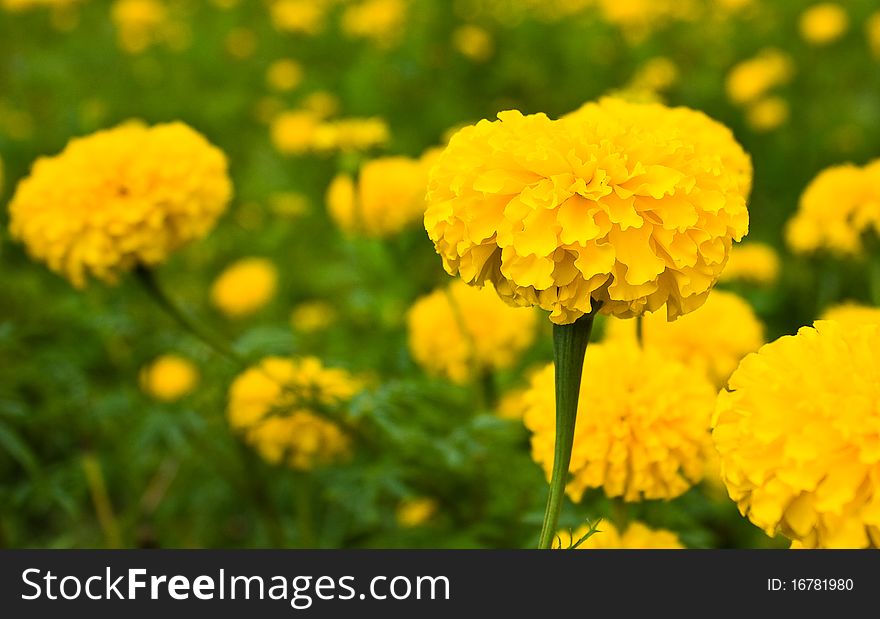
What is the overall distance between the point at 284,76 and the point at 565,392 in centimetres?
401

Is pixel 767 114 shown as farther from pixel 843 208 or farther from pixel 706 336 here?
pixel 706 336

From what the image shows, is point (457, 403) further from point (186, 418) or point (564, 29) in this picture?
point (564, 29)

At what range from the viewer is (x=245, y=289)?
11.5 feet


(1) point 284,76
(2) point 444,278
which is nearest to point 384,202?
(2) point 444,278

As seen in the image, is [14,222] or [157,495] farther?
[157,495]

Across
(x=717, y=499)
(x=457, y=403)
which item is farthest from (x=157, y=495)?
(x=717, y=499)

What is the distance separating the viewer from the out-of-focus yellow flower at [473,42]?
14.5ft

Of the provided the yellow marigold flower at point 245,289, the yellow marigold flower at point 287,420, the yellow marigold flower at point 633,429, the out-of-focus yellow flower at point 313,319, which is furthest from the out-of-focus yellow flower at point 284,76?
the yellow marigold flower at point 633,429

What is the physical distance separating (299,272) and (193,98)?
4.95 ft

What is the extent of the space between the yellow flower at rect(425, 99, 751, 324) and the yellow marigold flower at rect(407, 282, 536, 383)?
1.01 m

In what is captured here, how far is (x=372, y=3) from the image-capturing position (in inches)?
189

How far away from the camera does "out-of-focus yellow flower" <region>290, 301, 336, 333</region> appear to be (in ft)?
10.2

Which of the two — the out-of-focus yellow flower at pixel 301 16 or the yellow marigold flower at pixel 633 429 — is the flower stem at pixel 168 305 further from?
the out-of-focus yellow flower at pixel 301 16

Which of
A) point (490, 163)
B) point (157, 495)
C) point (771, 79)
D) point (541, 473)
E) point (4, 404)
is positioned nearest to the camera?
point (490, 163)
